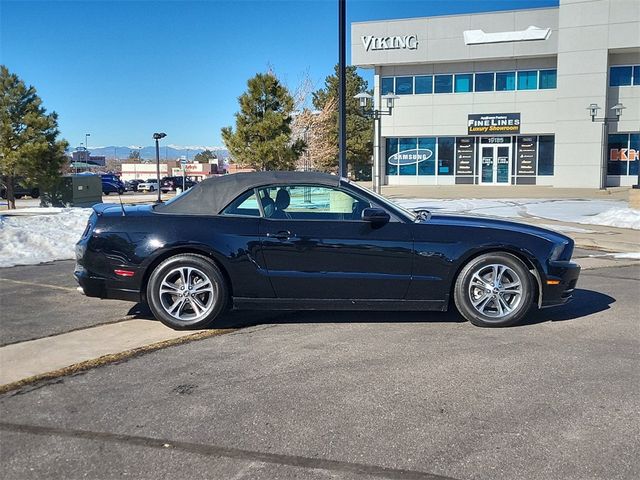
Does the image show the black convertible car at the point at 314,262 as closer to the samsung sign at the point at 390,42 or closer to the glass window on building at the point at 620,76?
the samsung sign at the point at 390,42

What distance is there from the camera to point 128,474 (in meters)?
2.96

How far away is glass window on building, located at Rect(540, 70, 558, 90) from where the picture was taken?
35875 millimetres

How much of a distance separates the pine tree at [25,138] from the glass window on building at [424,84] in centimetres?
2337

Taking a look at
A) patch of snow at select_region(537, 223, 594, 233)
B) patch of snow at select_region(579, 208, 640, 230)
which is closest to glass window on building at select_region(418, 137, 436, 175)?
patch of snow at select_region(579, 208, 640, 230)

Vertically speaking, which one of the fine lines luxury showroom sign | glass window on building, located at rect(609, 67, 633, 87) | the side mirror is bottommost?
the side mirror

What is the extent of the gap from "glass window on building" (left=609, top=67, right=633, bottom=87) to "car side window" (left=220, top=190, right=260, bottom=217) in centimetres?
3542

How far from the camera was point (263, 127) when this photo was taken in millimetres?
21281

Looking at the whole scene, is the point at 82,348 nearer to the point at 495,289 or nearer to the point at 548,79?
the point at 495,289

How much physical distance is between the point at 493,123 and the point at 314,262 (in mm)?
33941

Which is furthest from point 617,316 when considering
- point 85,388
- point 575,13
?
point 575,13

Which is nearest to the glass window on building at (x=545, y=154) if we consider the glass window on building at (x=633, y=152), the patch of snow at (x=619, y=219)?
the glass window on building at (x=633, y=152)

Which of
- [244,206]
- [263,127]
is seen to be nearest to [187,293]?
[244,206]

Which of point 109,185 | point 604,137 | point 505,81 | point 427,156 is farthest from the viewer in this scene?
point 109,185

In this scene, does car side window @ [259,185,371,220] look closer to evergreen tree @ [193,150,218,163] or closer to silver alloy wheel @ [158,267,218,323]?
silver alloy wheel @ [158,267,218,323]
